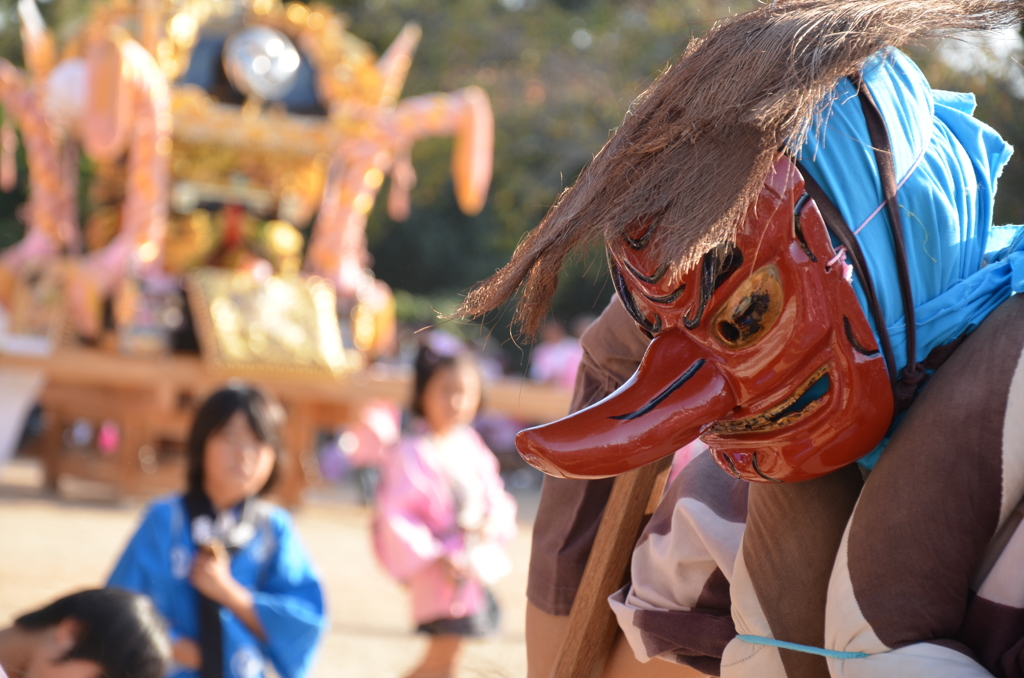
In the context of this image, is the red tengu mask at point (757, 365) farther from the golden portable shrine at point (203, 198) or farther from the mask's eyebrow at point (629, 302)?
the golden portable shrine at point (203, 198)

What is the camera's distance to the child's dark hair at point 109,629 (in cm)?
149

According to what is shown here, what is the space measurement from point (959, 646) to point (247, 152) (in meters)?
6.36

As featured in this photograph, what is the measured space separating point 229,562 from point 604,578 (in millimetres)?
1542

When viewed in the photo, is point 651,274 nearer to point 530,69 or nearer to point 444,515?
point 444,515

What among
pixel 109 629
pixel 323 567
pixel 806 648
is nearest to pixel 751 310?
pixel 806 648

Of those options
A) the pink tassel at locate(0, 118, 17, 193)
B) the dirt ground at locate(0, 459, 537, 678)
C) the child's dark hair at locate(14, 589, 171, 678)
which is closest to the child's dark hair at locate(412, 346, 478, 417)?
the dirt ground at locate(0, 459, 537, 678)

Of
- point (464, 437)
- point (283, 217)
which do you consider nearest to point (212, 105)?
point (283, 217)

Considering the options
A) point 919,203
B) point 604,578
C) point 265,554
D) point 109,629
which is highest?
point 919,203

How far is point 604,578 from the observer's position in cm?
100

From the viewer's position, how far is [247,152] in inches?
261

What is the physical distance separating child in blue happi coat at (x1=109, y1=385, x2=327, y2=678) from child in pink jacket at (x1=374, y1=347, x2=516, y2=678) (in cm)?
76

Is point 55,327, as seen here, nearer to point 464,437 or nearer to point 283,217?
point 283,217

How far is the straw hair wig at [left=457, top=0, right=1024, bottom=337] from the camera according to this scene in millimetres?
706

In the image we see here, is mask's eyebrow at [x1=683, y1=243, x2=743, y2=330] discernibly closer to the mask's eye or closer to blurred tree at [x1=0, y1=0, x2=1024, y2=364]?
the mask's eye
